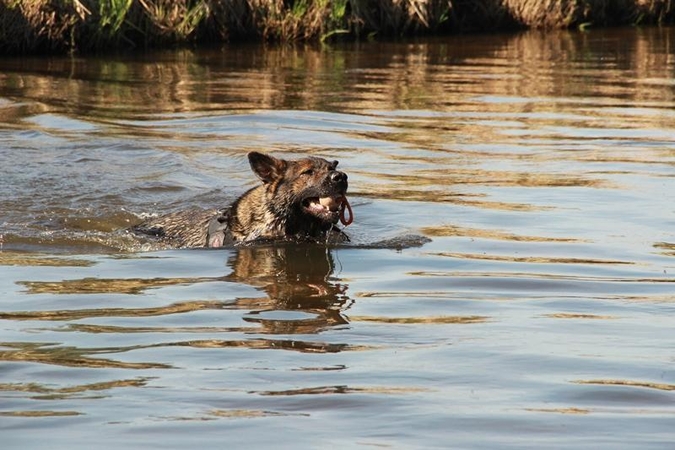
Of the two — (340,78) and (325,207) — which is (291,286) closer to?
(325,207)

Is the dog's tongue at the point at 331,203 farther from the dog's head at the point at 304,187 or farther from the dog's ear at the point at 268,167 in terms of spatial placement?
the dog's ear at the point at 268,167

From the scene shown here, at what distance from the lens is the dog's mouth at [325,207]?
10281 millimetres

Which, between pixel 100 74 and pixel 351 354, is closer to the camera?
pixel 351 354

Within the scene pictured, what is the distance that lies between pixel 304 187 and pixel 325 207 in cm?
22

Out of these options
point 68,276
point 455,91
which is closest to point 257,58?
point 455,91

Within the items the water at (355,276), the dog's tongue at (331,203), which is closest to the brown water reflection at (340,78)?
the water at (355,276)

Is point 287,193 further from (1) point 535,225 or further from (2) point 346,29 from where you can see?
(2) point 346,29


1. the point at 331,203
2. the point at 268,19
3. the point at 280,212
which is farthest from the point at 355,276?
the point at 268,19

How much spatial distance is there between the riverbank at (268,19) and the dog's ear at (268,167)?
1245 centimetres

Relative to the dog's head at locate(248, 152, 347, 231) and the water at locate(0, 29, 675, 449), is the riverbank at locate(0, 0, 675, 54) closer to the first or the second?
the water at locate(0, 29, 675, 449)

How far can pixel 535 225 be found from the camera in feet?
35.2

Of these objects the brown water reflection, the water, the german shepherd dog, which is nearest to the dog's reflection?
the water

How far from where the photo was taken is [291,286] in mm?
8906

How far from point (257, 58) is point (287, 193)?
44.0ft
